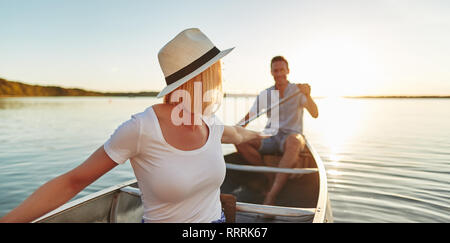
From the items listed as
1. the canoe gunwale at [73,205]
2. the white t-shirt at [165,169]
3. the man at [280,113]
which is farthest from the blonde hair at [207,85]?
the man at [280,113]

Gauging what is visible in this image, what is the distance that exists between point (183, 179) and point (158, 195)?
0.16 meters

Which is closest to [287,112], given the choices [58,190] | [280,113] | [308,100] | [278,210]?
[280,113]

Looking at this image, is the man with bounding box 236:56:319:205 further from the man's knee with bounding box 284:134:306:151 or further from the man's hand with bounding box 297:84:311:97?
the man's knee with bounding box 284:134:306:151

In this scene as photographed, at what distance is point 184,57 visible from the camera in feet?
4.98

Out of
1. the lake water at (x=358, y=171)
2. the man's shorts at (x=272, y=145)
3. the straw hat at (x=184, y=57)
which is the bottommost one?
the lake water at (x=358, y=171)

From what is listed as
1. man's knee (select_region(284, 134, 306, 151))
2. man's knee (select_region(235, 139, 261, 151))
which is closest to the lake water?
man's knee (select_region(235, 139, 261, 151))

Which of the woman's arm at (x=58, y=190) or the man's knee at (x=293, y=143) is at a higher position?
the woman's arm at (x=58, y=190)

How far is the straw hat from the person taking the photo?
150cm

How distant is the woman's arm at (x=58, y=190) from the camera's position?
3.68ft

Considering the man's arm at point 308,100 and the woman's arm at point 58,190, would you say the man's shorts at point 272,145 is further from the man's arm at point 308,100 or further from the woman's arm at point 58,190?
the woman's arm at point 58,190

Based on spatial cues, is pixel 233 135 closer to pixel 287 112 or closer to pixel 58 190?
pixel 58 190

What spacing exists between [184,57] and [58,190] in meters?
0.79
